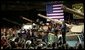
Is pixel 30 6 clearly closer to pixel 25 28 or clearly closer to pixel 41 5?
pixel 41 5

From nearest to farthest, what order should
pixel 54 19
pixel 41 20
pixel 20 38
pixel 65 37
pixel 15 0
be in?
pixel 15 0 < pixel 65 37 < pixel 20 38 < pixel 41 20 < pixel 54 19

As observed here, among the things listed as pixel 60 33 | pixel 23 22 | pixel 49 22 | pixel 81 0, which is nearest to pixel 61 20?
pixel 49 22

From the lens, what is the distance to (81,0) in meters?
5.77

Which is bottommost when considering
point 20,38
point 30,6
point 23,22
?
point 20,38

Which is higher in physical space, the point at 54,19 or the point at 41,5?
the point at 41,5

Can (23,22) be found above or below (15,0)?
below

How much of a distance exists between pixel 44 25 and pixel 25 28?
0.77 metres

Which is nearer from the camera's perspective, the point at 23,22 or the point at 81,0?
the point at 81,0

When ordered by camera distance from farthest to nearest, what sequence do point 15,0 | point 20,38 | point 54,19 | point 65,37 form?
point 54,19 → point 20,38 → point 65,37 → point 15,0

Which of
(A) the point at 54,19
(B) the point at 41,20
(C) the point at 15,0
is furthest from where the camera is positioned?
(A) the point at 54,19

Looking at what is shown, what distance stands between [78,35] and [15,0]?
2333 millimetres

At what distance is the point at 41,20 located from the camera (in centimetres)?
821

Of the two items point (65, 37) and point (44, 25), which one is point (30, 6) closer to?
point (65, 37)

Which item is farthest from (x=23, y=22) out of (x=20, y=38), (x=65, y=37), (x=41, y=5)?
(x=41, y=5)
